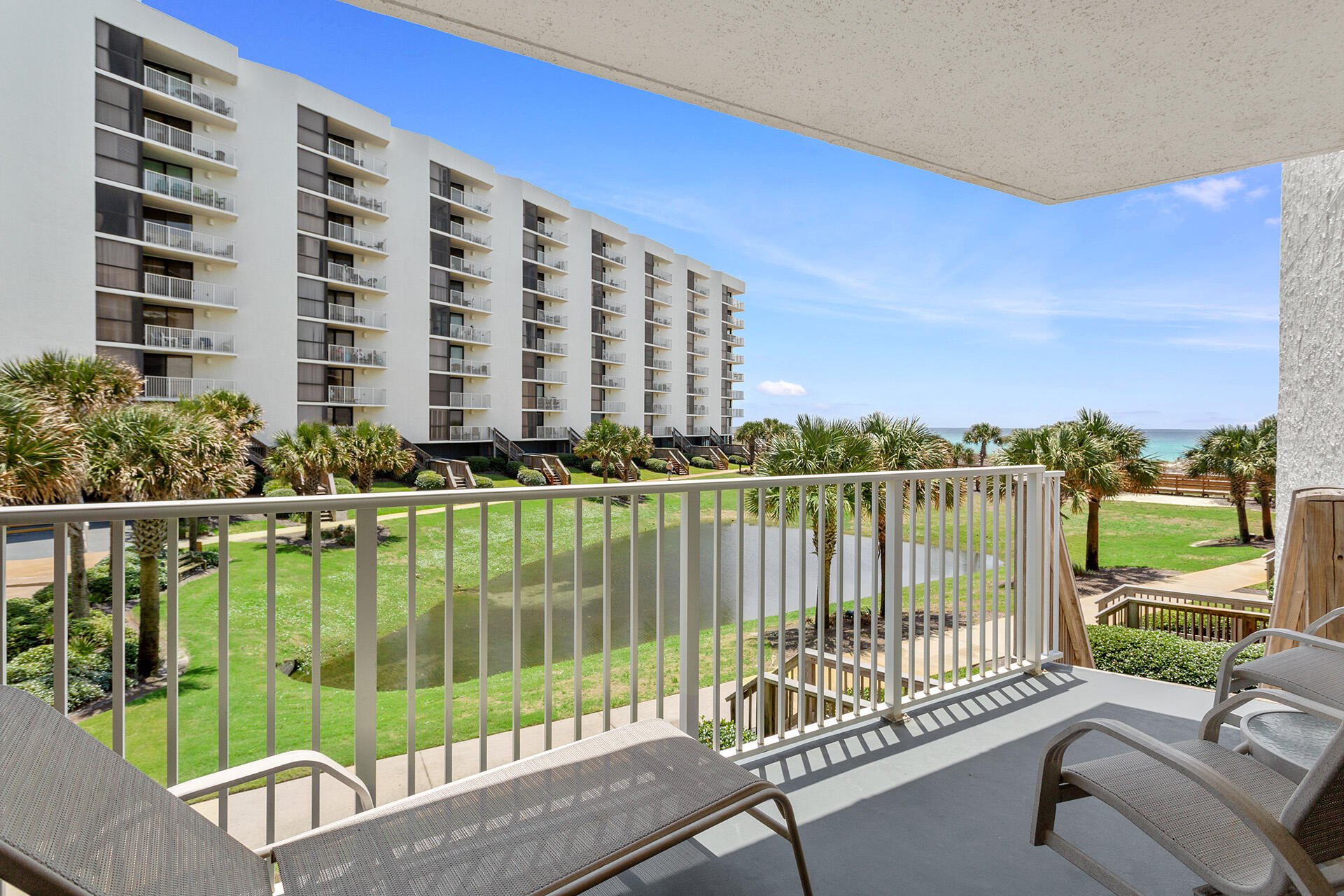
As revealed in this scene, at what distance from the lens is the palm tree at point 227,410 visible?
20656 mm

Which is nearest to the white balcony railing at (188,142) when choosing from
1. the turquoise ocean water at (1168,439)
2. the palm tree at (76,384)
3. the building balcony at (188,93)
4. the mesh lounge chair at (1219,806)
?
the building balcony at (188,93)

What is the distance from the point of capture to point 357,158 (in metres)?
30.1

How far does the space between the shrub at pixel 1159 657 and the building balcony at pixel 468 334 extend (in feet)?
106

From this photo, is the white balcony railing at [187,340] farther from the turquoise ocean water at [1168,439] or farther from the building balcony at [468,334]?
the turquoise ocean water at [1168,439]

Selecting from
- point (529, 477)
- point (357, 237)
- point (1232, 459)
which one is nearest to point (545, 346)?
point (529, 477)

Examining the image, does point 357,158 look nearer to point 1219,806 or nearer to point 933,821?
point 933,821

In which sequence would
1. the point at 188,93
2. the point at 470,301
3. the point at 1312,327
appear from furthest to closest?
the point at 470,301 < the point at 188,93 < the point at 1312,327

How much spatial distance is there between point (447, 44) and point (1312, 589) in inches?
2486

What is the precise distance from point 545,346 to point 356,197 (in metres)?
12.6

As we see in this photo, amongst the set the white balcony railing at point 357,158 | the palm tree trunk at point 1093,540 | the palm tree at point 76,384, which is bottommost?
the palm tree trunk at point 1093,540

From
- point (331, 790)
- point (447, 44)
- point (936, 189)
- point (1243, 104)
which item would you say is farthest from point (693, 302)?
point (1243, 104)

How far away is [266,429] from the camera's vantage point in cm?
2708

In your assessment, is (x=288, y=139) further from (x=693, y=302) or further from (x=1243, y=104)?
(x=1243, y=104)

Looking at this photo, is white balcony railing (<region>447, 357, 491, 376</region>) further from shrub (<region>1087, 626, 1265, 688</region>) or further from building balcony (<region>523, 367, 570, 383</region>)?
shrub (<region>1087, 626, 1265, 688</region>)
